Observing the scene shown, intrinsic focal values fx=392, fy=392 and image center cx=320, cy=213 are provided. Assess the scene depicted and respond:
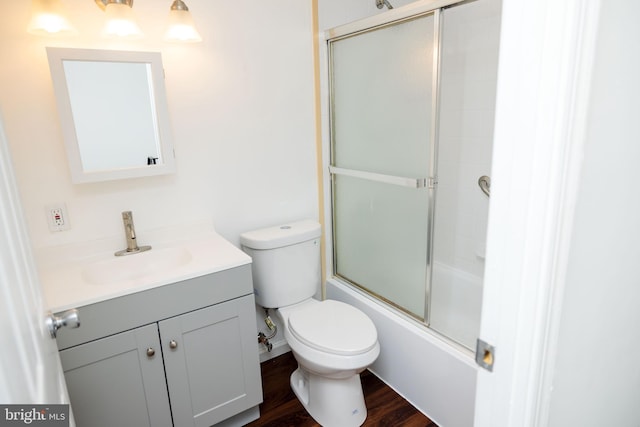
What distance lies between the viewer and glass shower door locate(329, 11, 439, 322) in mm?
1765

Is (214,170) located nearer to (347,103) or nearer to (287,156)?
(287,156)

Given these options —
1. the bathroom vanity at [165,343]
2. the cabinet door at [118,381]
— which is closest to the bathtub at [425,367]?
the bathroom vanity at [165,343]

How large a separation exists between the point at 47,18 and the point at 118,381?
1341mm

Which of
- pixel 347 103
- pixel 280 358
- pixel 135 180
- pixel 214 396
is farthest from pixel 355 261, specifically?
pixel 135 180

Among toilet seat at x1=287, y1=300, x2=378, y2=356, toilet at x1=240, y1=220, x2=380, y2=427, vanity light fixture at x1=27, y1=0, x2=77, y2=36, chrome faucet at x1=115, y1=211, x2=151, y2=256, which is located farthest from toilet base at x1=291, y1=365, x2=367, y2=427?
vanity light fixture at x1=27, y1=0, x2=77, y2=36

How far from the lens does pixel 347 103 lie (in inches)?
85.2

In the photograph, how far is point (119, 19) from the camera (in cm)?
151

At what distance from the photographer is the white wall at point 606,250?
26.1 inches

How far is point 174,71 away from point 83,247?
86 cm

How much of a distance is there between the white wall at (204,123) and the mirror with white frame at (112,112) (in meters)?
0.06

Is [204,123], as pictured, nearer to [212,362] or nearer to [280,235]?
[280,235]

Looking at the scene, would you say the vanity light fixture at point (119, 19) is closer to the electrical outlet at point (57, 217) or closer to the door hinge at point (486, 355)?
the electrical outlet at point (57, 217)

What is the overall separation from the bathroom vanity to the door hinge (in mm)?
1069

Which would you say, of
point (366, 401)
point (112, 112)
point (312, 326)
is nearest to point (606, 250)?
point (312, 326)
